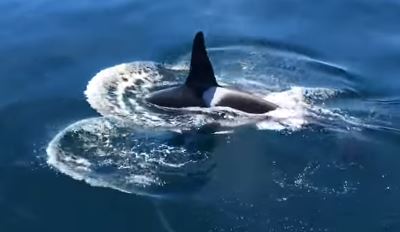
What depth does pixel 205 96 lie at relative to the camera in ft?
48.5

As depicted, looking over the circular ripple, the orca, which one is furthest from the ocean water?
the orca

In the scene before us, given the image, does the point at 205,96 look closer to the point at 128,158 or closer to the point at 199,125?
the point at 199,125

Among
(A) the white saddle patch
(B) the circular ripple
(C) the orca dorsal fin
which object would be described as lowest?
(B) the circular ripple

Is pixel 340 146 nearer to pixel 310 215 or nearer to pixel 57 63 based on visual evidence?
pixel 310 215

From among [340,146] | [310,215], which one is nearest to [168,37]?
[340,146]

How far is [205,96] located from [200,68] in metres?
0.68

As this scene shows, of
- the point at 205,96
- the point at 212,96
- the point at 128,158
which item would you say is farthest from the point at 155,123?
the point at 128,158

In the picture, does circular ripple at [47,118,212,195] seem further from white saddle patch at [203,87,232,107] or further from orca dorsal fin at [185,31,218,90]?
orca dorsal fin at [185,31,218,90]

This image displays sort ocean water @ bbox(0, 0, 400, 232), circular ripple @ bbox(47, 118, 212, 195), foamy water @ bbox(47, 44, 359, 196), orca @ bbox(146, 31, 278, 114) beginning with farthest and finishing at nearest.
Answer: orca @ bbox(146, 31, 278, 114), foamy water @ bbox(47, 44, 359, 196), circular ripple @ bbox(47, 118, 212, 195), ocean water @ bbox(0, 0, 400, 232)

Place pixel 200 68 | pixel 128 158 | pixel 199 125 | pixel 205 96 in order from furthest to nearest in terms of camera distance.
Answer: pixel 205 96 < pixel 200 68 < pixel 199 125 < pixel 128 158

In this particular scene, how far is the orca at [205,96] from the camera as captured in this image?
572 inches

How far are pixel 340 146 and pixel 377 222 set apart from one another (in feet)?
7.58

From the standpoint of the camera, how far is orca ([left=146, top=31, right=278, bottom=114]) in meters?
14.5

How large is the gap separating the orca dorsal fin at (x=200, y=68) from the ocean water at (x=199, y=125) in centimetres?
60
